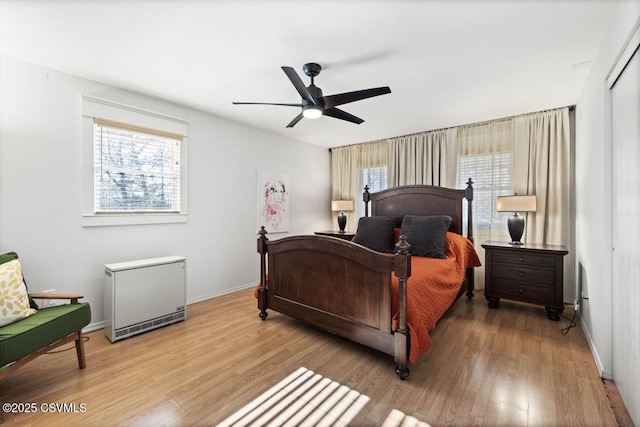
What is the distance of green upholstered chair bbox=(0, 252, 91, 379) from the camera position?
1658 millimetres

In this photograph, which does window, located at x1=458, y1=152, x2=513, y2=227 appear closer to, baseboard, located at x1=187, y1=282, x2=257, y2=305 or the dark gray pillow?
the dark gray pillow

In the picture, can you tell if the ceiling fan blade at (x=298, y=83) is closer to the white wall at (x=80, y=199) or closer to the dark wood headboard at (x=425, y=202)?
the white wall at (x=80, y=199)

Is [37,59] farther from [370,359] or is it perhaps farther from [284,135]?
[370,359]

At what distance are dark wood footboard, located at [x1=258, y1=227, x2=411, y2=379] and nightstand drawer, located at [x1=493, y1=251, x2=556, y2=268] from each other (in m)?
2.01

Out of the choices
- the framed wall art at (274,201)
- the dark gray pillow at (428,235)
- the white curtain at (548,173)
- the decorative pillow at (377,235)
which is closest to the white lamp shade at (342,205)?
the framed wall art at (274,201)

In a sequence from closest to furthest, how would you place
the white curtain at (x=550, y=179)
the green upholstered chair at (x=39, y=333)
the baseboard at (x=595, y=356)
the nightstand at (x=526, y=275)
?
the green upholstered chair at (x=39, y=333) → the baseboard at (x=595, y=356) → the nightstand at (x=526, y=275) → the white curtain at (x=550, y=179)

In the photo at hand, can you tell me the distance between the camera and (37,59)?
2.46m

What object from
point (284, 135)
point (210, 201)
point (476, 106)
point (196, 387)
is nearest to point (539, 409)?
point (196, 387)

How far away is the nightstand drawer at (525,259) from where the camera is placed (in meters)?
3.04

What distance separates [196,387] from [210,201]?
2.47 m

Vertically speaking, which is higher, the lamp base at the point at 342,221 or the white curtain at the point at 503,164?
the white curtain at the point at 503,164

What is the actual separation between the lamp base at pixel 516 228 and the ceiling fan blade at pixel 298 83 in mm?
2929

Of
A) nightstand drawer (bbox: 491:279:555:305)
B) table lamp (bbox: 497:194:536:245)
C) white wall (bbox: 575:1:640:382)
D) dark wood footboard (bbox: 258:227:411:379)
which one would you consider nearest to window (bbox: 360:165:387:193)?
table lamp (bbox: 497:194:536:245)

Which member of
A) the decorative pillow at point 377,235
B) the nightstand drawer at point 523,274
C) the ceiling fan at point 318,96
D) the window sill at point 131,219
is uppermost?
the ceiling fan at point 318,96
